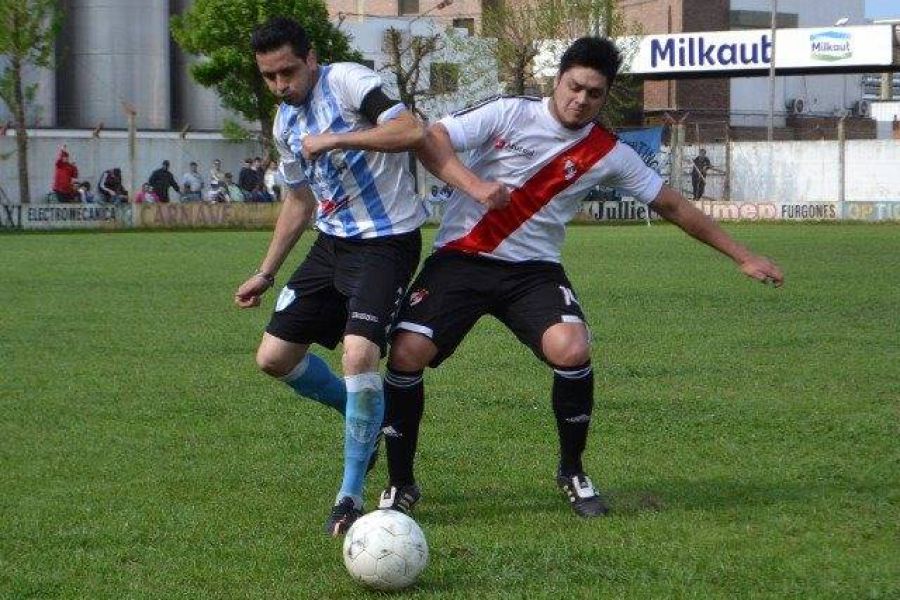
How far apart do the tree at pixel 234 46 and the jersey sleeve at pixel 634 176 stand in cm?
3778

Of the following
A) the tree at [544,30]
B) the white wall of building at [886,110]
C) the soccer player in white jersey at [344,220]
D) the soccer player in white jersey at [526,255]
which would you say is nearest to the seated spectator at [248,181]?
the tree at [544,30]

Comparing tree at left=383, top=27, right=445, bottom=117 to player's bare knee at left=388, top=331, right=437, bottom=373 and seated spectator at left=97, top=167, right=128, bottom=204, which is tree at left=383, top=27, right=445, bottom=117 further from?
player's bare knee at left=388, top=331, right=437, bottom=373

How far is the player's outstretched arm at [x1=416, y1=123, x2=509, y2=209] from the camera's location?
5895 millimetres

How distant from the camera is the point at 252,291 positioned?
6977 mm

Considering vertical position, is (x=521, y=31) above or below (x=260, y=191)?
above

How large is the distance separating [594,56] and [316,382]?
1.92 m

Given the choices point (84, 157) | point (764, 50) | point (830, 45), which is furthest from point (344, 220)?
point (830, 45)

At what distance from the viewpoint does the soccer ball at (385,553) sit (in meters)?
5.04

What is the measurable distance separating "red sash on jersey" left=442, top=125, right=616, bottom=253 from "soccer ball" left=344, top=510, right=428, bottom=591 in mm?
1746

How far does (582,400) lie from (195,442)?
2.42 metres

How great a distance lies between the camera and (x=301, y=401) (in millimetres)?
9555

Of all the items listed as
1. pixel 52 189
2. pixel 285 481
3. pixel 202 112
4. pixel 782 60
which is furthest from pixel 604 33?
pixel 285 481

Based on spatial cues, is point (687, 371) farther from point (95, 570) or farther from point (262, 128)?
point (262, 128)

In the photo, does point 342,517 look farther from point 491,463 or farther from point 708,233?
point 708,233
